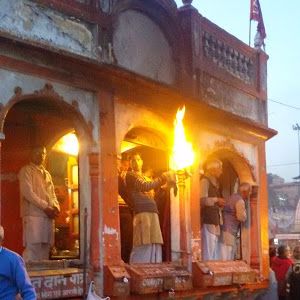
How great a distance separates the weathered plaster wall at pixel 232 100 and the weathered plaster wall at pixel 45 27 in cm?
318

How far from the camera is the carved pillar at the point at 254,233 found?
1318 centimetres

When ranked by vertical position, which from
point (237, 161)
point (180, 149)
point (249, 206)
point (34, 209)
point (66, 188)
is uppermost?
point (237, 161)

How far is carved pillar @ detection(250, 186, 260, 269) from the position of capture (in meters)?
13.2

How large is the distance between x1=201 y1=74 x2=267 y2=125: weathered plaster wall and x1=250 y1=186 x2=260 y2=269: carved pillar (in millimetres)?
1472

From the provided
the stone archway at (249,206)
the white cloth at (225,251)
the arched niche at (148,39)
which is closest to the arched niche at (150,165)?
the arched niche at (148,39)

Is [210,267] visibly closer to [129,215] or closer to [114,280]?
[129,215]

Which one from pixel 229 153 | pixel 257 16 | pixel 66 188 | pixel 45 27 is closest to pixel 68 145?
pixel 66 188

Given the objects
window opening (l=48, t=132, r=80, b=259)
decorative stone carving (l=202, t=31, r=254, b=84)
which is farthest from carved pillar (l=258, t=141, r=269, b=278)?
window opening (l=48, t=132, r=80, b=259)

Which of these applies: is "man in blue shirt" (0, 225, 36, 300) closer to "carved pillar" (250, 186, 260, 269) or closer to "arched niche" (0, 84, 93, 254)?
"arched niche" (0, 84, 93, 254)

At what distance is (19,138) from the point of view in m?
10.6

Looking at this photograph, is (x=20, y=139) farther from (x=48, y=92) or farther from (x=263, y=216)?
(x=263, y=216)

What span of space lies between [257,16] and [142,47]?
4.15 meters

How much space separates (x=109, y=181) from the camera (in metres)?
9.60

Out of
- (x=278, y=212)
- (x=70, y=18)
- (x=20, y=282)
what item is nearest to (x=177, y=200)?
(x=70, y=18)
